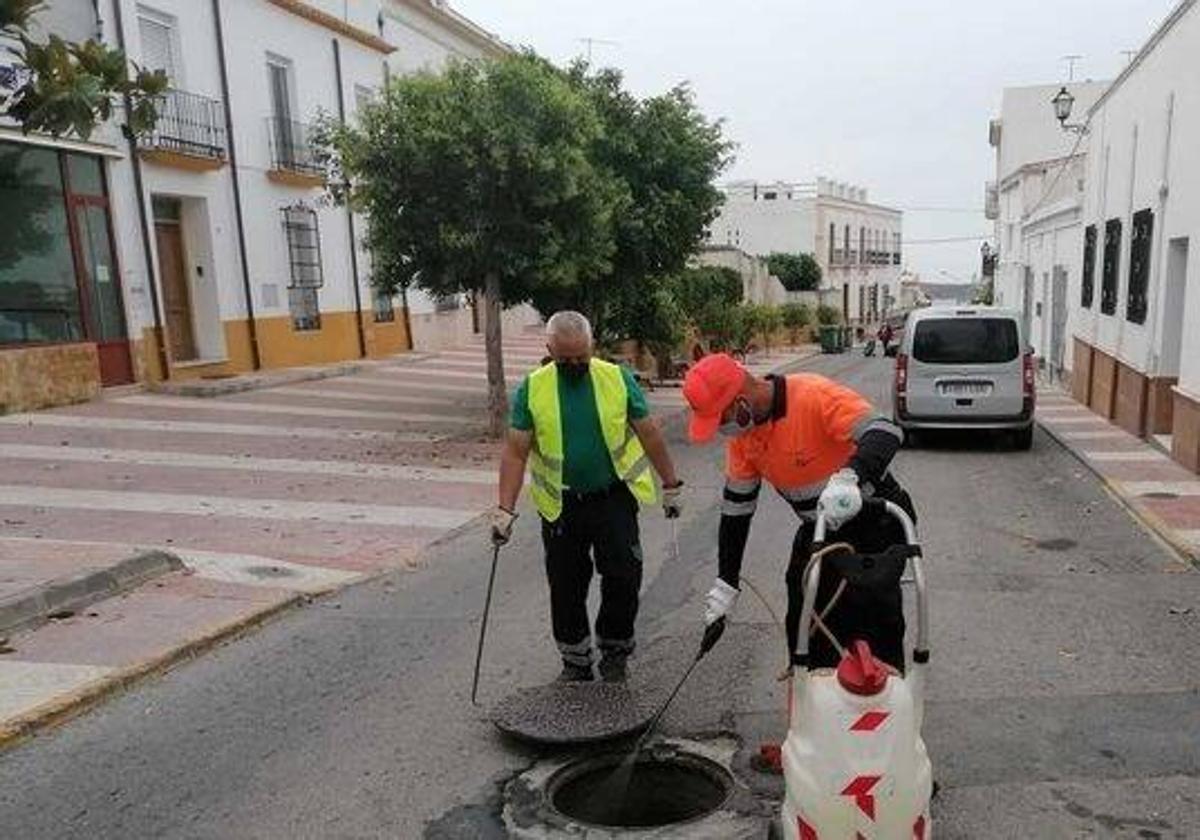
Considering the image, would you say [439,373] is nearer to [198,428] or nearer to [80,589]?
[198,428]

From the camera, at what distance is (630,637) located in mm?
4922

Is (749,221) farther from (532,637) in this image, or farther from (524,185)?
(532,637)

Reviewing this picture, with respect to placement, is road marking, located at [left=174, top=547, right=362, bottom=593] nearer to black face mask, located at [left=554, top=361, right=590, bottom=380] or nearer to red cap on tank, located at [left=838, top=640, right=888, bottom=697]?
black face mask, located at [left=554, top=361, right=590, bottom=380]

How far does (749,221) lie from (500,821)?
187ft

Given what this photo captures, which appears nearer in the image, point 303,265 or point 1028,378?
point 1028,378

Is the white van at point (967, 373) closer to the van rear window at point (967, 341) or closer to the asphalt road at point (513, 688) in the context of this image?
the van rear window at point (967, 341)

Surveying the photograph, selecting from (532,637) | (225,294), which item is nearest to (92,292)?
(225,294)

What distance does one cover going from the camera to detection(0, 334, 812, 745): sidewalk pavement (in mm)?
5684

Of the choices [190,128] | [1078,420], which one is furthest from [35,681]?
[1078,420]

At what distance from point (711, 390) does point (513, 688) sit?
2.15 meters

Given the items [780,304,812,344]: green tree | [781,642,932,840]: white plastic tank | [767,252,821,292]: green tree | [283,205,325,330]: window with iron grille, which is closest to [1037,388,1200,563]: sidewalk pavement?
[781,642,932,840]: white plastic tank

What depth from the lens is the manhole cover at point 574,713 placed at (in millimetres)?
4258

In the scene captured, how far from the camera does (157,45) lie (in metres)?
16.3

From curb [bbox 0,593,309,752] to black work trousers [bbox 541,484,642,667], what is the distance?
2225mm
